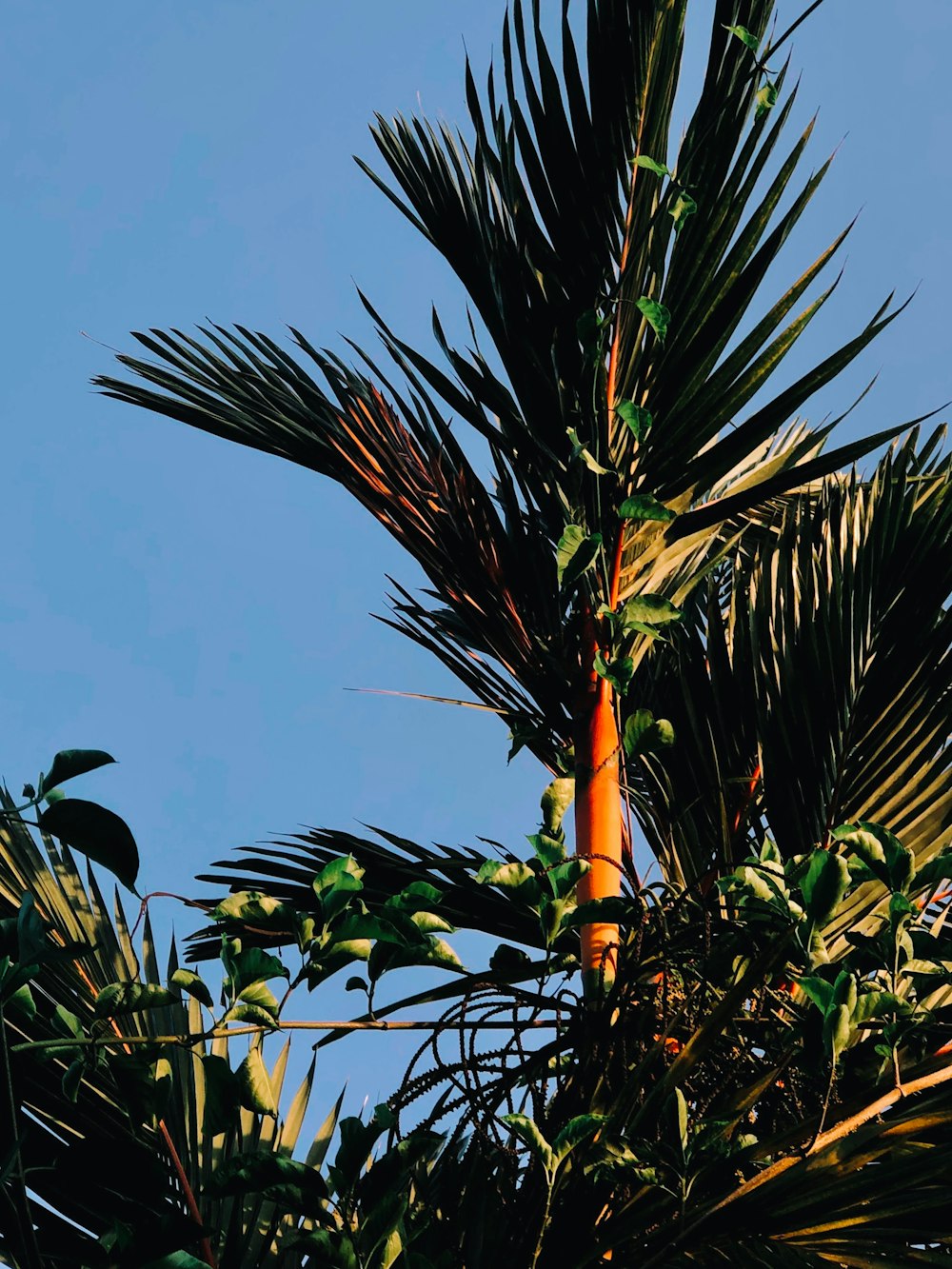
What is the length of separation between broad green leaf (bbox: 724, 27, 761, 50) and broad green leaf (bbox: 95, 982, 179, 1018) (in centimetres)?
146

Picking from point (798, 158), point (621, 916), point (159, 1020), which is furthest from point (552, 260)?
point (159, 1020)

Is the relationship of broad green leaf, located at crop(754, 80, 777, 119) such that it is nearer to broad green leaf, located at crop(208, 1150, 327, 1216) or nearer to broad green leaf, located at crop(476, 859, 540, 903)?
broad green leaf, located at crop(476, 859, 540, 903)

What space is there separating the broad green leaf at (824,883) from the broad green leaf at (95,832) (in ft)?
1.73

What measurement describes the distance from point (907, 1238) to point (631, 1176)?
239 mm

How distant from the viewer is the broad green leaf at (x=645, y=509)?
5.14ft

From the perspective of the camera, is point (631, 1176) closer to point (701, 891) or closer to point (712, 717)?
point (701, 891)

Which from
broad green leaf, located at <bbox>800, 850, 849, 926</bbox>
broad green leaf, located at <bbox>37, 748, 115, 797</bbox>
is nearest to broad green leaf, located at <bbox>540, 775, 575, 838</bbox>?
broad green leaf, located at <bbox>800, 850, 849, 926</bbox>

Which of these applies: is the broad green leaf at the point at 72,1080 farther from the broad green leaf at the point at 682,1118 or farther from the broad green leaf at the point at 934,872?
the broad green leaf at the point at 934,872

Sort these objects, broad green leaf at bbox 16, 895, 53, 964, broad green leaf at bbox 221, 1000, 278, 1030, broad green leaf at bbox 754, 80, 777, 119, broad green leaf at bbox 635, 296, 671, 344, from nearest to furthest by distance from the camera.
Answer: broad green leaf at bbox 16, 895, 53, 964
broad green leaf at bbox 221, 1000, 278, 1030
broad green leaf at bbox 635, 296, 671, 344
broad green leaf at bbox 754, 80, 777, 119

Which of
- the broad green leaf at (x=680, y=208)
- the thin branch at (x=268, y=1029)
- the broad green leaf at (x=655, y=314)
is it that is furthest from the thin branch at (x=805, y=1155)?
the broad green leaf at (x=680, y=208)

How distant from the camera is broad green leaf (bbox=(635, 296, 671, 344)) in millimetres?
1671

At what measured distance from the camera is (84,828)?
3.00 ft

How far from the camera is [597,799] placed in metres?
1.64

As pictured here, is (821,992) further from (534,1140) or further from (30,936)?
(30,936)
